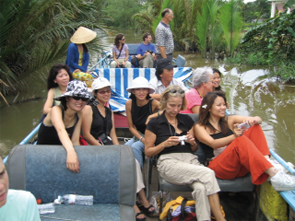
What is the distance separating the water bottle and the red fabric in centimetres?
130

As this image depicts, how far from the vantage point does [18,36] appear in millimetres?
7129

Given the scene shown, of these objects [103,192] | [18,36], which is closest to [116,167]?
[103,192]

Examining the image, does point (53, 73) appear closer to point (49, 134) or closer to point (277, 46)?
point (49, 134)

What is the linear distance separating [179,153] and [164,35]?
12.3ft

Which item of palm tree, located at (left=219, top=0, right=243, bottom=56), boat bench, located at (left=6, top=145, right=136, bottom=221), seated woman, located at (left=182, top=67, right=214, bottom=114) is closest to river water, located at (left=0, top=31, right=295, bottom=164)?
seated woman, located at (left=182, top=67, right=214, bottom=114)

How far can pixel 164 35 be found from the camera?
626cm

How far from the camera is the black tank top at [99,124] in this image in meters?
3.47

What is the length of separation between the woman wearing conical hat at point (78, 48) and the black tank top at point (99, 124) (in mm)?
2282

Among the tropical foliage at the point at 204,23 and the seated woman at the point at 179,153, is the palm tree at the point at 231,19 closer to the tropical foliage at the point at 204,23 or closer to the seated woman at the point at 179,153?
the tropical foliage at the point at 204,23

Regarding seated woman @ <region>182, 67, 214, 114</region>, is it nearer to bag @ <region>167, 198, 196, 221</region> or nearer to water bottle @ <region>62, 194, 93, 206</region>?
bag @ <region>167, 198, 196, 221</region>

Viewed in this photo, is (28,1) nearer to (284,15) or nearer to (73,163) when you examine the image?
(73,163)

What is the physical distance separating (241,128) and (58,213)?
1.84 m

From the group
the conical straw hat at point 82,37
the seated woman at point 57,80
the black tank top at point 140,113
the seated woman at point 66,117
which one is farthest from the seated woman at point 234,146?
the conical straw hat at point 82,37

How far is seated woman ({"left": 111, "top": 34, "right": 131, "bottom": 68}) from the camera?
8.20 metres
